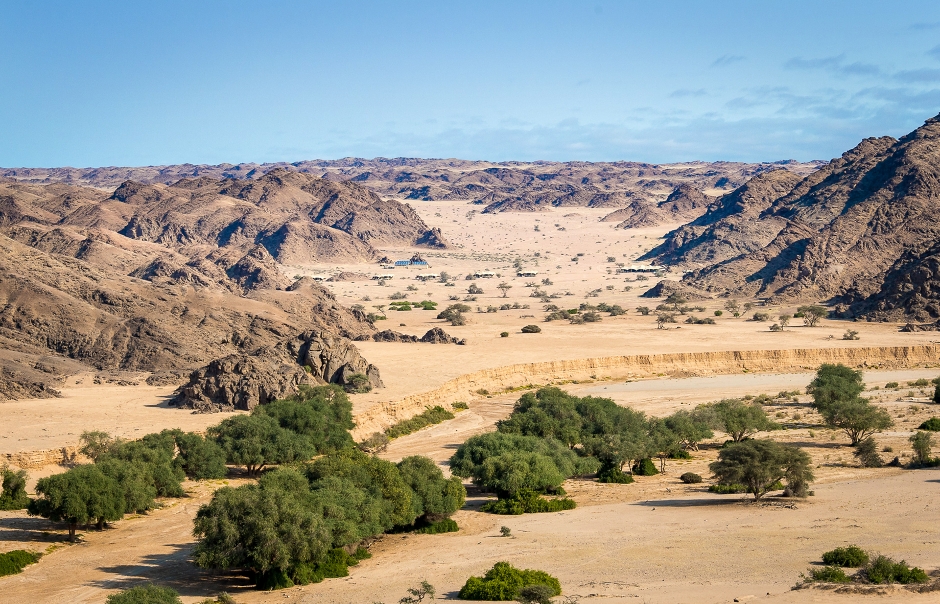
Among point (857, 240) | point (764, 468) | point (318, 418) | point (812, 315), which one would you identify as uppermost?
point (857, 240)

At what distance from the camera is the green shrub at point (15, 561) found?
93.0 ft

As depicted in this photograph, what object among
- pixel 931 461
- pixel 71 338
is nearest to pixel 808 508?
pixel 931 461

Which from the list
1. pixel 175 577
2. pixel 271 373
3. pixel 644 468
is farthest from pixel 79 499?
pixel 644 468

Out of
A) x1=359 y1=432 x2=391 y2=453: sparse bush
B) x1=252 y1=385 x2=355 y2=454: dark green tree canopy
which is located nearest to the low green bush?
x1=252 y1=385 x2=355 y2=454: dark green tree canopy

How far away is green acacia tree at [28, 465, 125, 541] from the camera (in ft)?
103

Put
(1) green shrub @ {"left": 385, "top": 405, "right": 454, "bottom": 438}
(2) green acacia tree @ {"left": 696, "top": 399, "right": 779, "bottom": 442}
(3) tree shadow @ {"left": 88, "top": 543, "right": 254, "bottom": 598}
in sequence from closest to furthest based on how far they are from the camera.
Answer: (3) tree shadow @ {"left": 88, "top": 543, "right": 254, "bottom": 598}, (2) green acacia tree @ {"left": 696, "top": 399, "right": 779, "bottom": 442}, (1) green shrub @ {"left": 385, "top": 405, "right": 454, "bottom": 438}

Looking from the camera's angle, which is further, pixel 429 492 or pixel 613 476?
pixel 613 476

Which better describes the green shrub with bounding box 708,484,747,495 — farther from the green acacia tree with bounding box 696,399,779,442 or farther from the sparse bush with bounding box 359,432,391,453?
the sparse bush with bounding box 359,432,391,453

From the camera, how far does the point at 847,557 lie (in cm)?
2669

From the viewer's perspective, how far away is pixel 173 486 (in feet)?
120

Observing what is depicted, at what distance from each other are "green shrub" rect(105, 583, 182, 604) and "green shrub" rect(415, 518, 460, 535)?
10.3 meters

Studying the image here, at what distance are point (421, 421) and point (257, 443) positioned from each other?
12474 millimetres

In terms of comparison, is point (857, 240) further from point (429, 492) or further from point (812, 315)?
point (429, 492)

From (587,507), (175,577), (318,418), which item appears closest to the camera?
(175,577)
